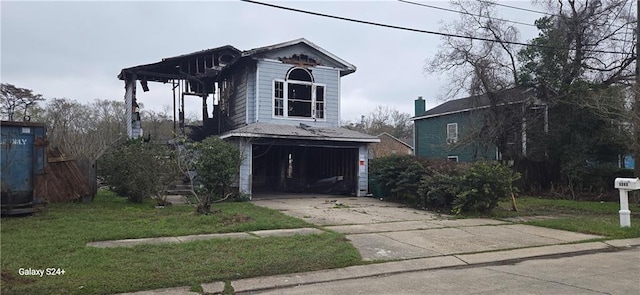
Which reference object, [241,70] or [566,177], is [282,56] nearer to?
[241,70]

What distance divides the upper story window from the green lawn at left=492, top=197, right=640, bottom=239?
839 cm

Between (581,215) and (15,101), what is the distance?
79.5ft

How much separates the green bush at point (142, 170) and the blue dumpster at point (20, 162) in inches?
115

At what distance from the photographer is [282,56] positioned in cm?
1967

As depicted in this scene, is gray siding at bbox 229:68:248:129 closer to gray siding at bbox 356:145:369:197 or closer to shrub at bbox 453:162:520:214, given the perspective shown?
gray siding at bbox 356:145:369:197

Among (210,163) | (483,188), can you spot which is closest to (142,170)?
(210,163)

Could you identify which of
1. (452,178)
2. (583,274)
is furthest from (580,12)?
(583,274)

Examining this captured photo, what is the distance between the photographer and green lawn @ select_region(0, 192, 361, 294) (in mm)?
5867

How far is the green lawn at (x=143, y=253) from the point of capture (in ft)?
19.2

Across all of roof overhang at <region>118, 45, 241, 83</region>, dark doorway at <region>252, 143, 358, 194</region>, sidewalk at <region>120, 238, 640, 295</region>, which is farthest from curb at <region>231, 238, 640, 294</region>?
roof overhang at <region>118, 45, 241, 83</region>

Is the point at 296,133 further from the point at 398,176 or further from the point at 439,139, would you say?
the point at 439,139

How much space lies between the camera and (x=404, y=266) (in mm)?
7480

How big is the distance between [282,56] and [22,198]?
11517 millimetres

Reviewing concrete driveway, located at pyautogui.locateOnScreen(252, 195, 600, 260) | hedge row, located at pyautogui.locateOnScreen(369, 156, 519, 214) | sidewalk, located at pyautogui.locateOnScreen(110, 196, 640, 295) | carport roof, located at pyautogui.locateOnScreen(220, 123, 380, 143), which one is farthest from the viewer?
carport roof, located at pyautogui.locateOnScreen(220, 123, 380, 143)
